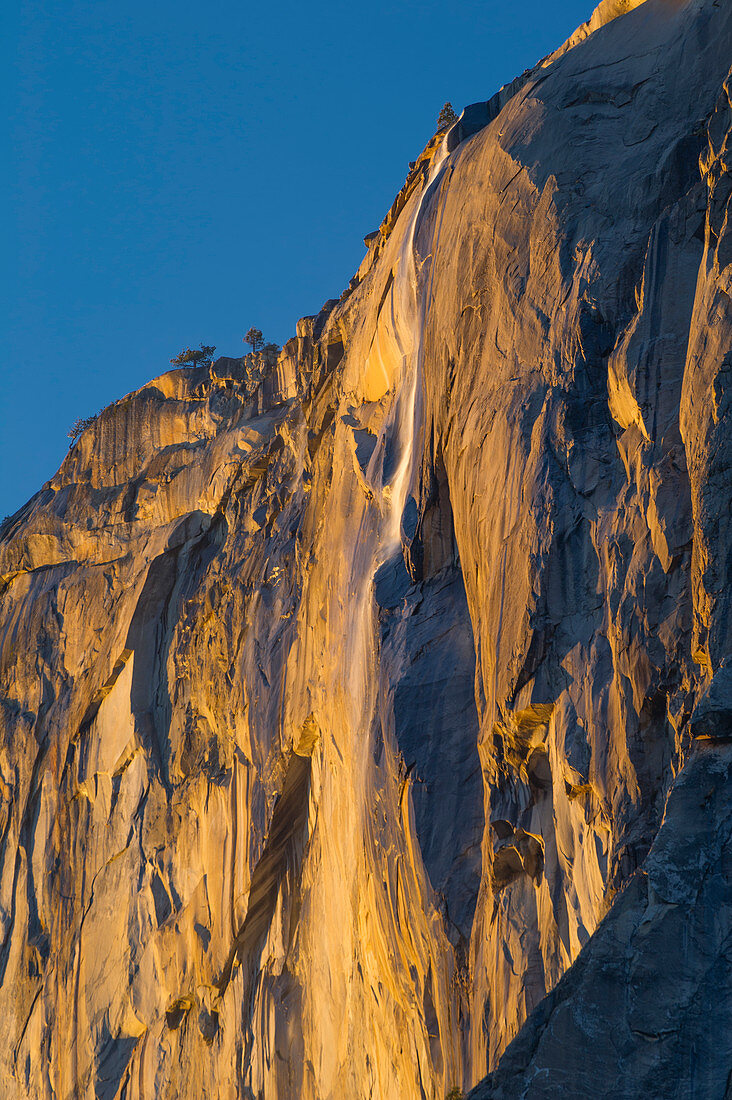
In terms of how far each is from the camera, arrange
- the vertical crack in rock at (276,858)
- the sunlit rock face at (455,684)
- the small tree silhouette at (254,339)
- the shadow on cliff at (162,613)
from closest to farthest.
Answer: the sunlit rock face at (455,684)
the vertical crack in rock at (276,858)
the shadow on cliff at (162,613)
the small tree silhouette at (254,339)

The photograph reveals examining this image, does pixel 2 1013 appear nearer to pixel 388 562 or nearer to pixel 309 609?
pixel 309 609

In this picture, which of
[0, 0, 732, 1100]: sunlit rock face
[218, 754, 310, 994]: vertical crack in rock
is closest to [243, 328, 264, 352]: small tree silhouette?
[0, 0, 732, 1100]: sunlit rock face

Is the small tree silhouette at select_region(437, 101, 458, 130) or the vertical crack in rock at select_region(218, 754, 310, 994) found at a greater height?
the small tree silhouette at select_region(437, 101, 458, 130)

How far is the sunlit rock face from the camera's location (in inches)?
466

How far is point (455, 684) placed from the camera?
715 inches

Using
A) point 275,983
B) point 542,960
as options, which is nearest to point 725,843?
point 542,960

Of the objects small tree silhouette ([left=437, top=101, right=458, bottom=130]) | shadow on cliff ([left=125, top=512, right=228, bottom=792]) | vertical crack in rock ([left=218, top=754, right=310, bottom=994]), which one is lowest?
vertical crack in rock ([left=218, top=754, right=310, bottom=994])

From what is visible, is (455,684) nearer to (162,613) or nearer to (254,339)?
(162,613)

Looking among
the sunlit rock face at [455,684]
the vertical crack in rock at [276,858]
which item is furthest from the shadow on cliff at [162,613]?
the vertical crack in rock at [276,858]

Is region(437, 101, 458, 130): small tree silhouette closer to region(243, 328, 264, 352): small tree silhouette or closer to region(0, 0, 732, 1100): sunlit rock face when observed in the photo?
region(0, 0, 732, 1100): sunlit rock face

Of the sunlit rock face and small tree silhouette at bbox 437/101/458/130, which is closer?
the sunlit rock face

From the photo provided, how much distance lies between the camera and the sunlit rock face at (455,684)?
11.8 metres

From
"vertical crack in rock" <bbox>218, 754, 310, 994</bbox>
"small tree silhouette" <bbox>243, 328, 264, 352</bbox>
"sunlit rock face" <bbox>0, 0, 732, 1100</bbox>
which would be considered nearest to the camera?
"sunlit rock face" <bbox>0, 0, 732, 1100</bbox>

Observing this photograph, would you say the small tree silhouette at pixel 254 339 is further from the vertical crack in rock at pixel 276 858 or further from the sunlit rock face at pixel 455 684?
the vertical crack in rock at pixel 276 858
